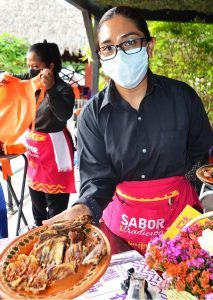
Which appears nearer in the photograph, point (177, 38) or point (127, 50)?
point (127, 50)

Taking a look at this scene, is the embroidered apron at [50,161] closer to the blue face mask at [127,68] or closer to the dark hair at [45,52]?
the dark hair at [45,52]

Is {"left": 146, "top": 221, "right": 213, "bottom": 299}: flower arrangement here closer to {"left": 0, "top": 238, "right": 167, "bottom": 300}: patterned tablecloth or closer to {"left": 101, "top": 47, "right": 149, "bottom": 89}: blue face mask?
{"left": 0, "top": 238, "right": 167, "bottom": 300}: patterned tablecloth

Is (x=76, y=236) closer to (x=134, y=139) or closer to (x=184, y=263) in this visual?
(x=184, y=263)

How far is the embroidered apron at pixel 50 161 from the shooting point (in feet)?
9.43

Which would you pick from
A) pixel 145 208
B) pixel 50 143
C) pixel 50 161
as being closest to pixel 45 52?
pixel 50 143

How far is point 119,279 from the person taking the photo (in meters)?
1.11

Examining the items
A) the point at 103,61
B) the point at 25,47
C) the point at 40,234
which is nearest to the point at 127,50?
the point at 103,61

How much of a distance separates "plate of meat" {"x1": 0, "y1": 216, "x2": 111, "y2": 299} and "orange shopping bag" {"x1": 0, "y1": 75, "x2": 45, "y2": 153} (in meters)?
0.87

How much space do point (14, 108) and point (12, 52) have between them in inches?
304

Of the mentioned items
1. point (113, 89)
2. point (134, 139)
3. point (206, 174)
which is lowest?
point (206, 174)

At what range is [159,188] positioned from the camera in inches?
59.4

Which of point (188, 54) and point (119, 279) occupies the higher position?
point (188, 54)

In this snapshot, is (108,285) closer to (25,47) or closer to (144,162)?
(144,162)

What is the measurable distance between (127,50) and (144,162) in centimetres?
53
